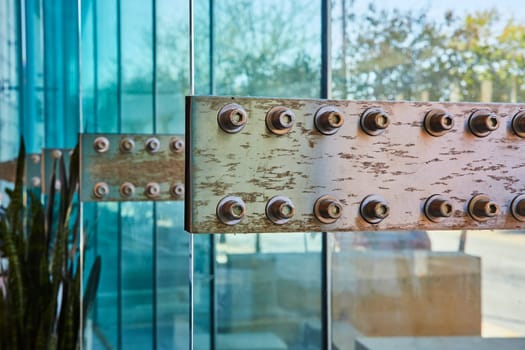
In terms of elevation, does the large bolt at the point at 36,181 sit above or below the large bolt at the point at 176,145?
below

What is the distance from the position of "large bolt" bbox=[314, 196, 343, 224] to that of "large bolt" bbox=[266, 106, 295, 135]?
0.59ft

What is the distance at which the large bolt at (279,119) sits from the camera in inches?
59.0

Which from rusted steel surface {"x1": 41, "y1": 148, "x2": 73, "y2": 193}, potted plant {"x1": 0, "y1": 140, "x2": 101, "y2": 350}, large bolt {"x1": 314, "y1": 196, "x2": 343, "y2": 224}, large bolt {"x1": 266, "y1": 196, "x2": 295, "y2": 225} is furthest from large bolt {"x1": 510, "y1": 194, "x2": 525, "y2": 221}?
rusted steel surface {"x1": 41, "y1": 148, "x2": 73, "y2": 193}

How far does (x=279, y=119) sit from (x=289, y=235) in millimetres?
2080

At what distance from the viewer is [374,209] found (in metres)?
1.53

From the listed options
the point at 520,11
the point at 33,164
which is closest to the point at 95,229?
the point at 33,164

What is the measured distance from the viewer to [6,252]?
2969 mm

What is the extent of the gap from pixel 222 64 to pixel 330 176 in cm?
227

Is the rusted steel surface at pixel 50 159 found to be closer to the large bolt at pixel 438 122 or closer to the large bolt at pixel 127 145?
the large bolt at pixel 127 145

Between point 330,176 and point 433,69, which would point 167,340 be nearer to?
point 433,69

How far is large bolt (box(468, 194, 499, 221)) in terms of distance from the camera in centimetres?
158

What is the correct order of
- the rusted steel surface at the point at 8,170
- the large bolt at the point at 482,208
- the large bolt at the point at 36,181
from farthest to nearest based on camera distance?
the rusted steel surface at the point at 8,170 < the large bolt at the point at 36,181 < the large bolt at the point at 482,208

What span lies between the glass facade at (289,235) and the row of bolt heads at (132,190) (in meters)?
0.36

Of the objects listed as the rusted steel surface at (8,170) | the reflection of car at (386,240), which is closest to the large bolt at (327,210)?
the reflection of car at (386,240)
